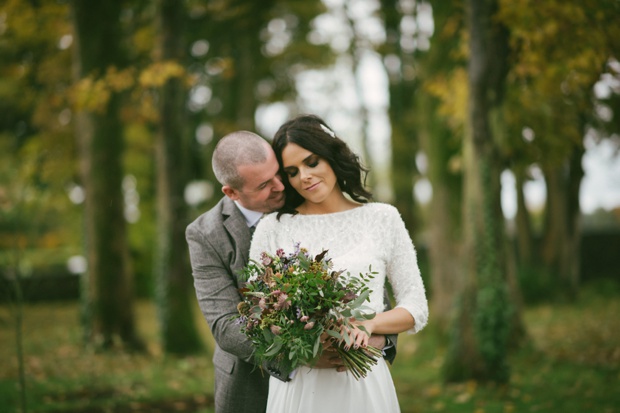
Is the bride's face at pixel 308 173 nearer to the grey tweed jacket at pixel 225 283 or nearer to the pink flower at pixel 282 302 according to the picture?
the grey tweed jacket at pixel 225 283

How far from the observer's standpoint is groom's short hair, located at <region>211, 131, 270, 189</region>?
3.44 metres

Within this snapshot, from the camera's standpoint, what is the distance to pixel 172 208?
11.6 m

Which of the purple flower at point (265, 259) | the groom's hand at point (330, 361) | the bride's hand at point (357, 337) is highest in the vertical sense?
the purple flower at point (265, 259)

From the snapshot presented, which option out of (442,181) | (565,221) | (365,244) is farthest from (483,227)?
(565,221)

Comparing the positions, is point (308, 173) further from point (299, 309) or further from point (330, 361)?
point (330, 361)

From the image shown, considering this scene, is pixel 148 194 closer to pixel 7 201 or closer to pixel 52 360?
pixel 52 360

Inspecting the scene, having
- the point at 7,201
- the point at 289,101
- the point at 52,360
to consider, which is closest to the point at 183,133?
the point at 52,360

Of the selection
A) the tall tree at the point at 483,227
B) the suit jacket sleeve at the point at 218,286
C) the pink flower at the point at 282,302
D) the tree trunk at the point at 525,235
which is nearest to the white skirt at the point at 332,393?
the suit jacket sleeve at the point at 218,286

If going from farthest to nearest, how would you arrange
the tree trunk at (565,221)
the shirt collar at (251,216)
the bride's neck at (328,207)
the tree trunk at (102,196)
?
1. the tree trunk at (565,221)
2. the tree trunk at (102,196)
3. the shirt collar at (251,216)
4. the bride's neck at (328,207)

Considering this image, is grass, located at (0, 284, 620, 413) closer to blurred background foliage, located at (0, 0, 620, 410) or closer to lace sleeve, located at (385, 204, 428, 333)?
blurred background foliage, located at (0, 0, 620, 410)

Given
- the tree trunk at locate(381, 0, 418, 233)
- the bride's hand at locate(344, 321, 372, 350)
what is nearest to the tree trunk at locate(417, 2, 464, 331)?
the tree trunk at locate(381, 0, 418, 233)

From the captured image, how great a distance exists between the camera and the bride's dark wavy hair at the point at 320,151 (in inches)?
134

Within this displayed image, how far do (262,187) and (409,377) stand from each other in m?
7.13

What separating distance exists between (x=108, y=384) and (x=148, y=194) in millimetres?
15487
